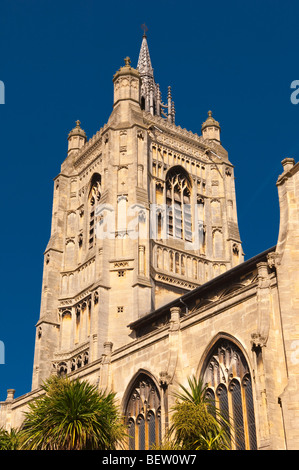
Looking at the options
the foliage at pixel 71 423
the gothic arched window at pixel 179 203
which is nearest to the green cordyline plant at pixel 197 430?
the foliage at pixel 71 423

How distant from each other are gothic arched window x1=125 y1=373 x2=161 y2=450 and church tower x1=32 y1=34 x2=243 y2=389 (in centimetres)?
1239

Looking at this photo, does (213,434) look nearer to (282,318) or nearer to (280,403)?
(280,403)

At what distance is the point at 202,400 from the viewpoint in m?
27.7

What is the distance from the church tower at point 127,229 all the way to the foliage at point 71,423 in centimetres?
1882

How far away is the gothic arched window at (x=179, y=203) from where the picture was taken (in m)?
57.5

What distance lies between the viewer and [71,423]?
27.4m

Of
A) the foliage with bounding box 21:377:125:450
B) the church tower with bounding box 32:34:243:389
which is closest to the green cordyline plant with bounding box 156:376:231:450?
the foliage with bounding box 21:377:125:450

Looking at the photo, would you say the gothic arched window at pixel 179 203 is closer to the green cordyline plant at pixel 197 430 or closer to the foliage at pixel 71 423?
the foliage at pixel 71 423

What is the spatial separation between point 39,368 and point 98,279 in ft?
27.5

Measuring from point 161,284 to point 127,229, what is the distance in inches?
181

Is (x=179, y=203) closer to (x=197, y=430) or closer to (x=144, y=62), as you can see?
(x=144, y=62)

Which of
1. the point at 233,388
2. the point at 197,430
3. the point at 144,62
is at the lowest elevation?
the point at 197,430

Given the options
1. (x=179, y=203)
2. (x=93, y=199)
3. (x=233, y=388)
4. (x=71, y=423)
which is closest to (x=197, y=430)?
(x=233, y=388)
